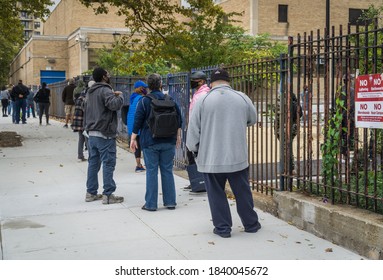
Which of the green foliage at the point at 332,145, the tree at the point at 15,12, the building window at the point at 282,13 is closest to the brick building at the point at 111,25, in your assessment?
the building window at the point at 282,13

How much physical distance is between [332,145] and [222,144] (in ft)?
4.32

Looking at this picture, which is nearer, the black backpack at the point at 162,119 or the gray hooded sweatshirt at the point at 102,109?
the black backpack at the point at 162,119

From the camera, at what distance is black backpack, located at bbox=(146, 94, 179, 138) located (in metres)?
7.40

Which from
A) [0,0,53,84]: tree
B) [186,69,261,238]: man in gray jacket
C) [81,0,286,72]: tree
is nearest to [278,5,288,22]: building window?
[81,0,286,72]: tree

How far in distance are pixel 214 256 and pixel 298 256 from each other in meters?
0.84

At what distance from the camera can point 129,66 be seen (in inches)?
930

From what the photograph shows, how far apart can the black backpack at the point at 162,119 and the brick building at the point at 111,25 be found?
37978 mm

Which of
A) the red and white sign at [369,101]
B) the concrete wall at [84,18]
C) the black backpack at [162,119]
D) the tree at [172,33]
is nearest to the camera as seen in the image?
the red and white sign at [369,101]

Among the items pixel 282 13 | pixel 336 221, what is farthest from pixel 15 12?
pixel 282 13

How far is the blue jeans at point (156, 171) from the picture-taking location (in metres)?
7.57

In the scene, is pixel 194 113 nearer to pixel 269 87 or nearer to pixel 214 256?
pixel 214 256

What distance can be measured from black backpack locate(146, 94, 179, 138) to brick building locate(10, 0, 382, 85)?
3798 centimetres

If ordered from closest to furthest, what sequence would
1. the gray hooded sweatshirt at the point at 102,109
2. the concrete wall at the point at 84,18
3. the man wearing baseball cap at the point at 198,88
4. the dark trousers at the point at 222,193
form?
1. the dark trousers at the point at 222,193
2. the gray hooded sweatshirt at the point at 102,109
3. the man wearing baseball cap at the point at 198,88
4. the concrete wall at the point at 84,18

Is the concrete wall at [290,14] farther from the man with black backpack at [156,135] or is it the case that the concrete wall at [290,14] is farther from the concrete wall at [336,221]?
the concrete wall at [336,221]
